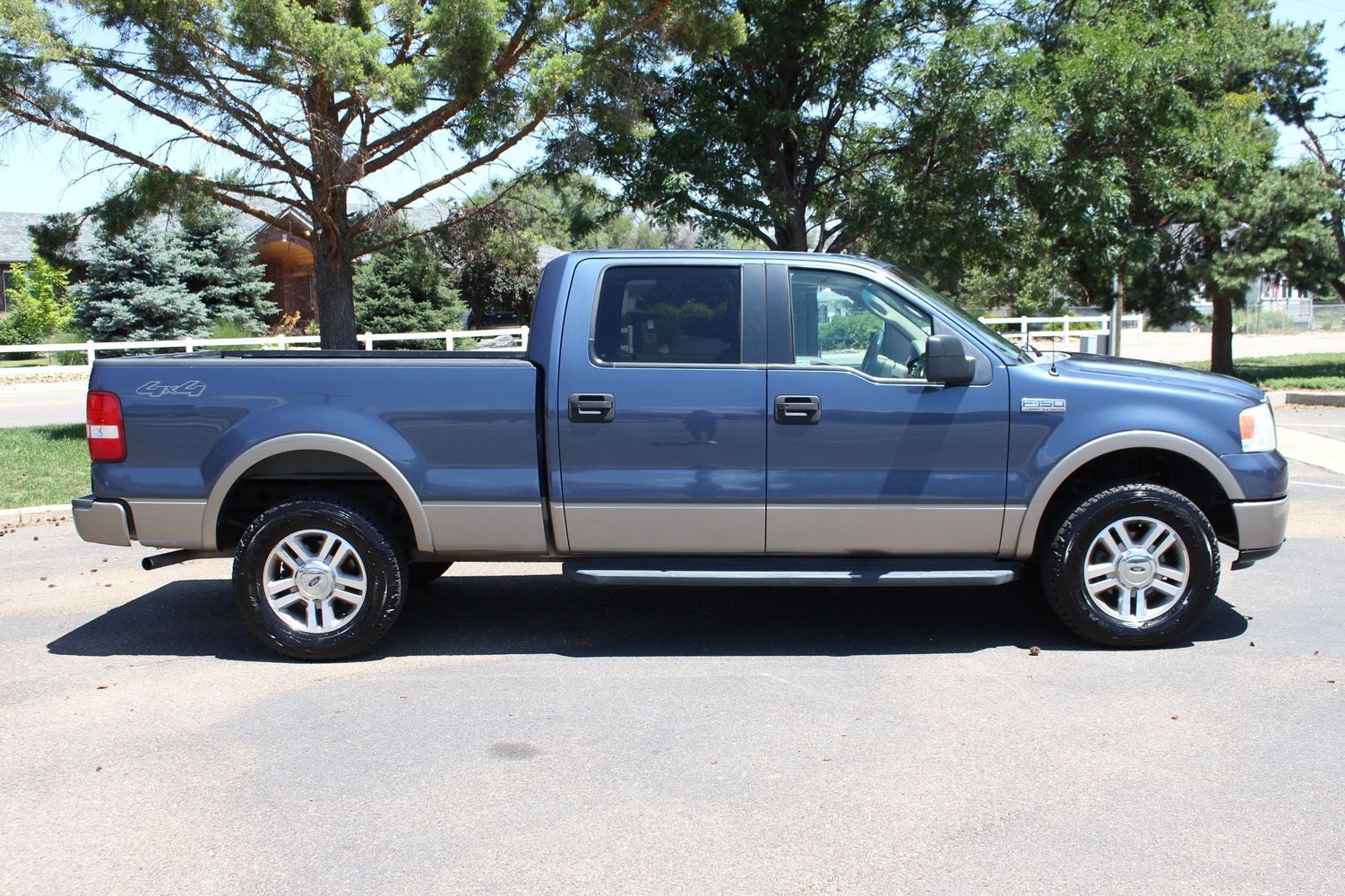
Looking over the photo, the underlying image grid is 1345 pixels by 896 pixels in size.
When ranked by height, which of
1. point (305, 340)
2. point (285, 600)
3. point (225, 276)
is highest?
point (225, 276)

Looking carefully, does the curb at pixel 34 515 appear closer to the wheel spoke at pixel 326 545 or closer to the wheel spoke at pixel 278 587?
the wheel spoke at pixel 278 587

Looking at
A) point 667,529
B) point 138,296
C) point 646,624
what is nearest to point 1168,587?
point 667,529

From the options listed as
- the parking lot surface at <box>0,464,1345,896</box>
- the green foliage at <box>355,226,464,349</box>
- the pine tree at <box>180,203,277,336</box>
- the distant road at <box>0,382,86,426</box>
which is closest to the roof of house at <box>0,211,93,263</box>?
the pine tree at <box>180,203,277,336</box>

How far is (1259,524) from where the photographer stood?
5.71 m

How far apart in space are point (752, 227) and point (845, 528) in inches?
384

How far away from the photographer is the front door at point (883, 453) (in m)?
5.64

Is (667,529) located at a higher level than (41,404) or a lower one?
higher

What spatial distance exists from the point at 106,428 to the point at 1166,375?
529 cm

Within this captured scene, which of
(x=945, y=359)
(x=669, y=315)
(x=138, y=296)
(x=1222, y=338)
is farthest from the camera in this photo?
(x=138, y=296)

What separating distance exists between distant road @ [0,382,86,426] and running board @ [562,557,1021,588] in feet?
47.3

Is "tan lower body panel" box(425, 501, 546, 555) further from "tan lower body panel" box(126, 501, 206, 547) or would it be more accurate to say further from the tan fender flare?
the tan fender flare

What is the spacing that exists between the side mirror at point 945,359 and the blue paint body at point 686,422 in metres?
0.13

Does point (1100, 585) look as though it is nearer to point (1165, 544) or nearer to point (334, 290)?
point (1165, 544)

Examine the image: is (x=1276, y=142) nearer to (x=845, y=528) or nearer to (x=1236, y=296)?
(x=1236, y=296)
